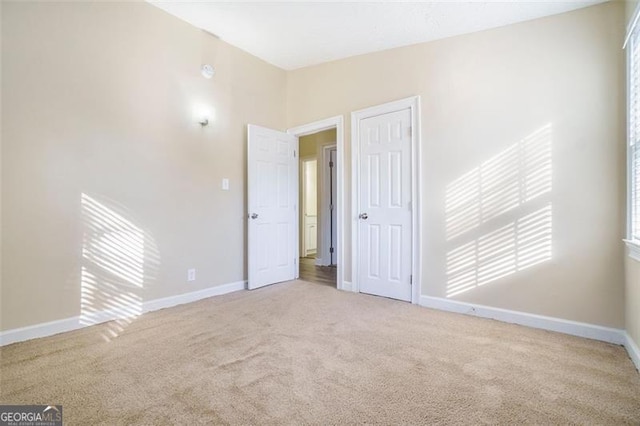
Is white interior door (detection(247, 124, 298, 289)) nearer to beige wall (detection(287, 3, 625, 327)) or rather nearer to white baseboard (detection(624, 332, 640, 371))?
beige wall (detection(287, 3, 625, 327))

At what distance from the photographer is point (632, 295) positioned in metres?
2.13

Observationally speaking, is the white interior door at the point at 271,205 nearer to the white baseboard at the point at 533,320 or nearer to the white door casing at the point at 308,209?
the white baseboard at the point at 533,320

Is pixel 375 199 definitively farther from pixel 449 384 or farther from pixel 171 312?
pixel 171 312

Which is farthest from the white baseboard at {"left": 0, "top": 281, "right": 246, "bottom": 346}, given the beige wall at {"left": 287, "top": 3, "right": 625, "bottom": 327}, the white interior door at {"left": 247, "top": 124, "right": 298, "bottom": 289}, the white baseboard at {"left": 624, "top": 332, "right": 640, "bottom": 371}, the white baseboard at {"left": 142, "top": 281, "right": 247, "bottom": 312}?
the white baseboard at {"left": 624, "top": 332, "right": 640, "bottom": 371}

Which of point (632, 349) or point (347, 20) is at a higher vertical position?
point (347, 20)

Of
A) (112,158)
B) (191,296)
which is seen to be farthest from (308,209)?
(112,158)

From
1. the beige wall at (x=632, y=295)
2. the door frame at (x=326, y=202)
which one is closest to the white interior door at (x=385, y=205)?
the beige wall at (x=632, y=295)

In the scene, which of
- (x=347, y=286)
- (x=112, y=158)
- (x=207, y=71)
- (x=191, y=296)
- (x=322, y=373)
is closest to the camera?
(x=322, y=373)

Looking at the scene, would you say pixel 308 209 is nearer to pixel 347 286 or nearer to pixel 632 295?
pixel 347 286

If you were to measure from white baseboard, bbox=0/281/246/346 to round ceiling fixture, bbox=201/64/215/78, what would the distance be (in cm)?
239

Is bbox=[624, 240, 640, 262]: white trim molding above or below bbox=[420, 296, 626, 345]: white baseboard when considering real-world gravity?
above

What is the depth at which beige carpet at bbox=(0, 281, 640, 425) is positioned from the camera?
4.97 feet

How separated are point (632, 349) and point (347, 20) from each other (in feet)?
11.3

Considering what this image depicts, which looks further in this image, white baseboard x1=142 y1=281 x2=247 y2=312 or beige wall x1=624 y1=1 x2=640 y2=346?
white baseboard x1=142 y1=281 x2=247 y2=312
